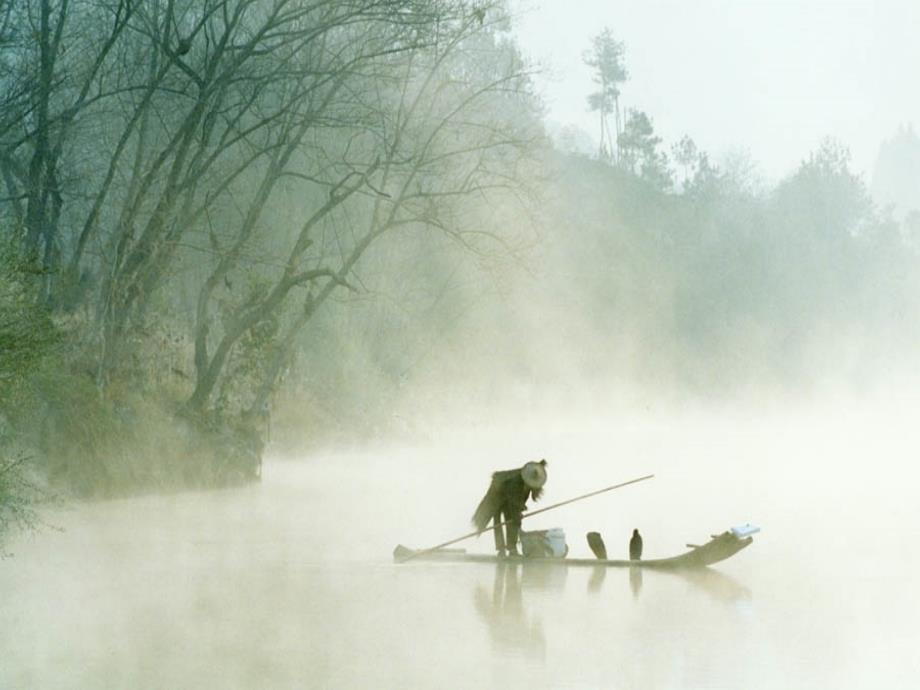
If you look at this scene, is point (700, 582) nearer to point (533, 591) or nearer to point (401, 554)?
point (533, 591)

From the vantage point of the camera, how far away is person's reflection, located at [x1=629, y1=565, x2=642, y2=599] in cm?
1416

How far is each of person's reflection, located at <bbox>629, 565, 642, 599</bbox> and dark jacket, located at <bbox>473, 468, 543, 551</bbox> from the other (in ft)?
3.66

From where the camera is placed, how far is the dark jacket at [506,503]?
15.6 metres

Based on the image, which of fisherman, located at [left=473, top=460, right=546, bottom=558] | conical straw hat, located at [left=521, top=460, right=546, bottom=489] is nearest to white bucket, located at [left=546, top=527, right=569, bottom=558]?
fisherman, located at [left=473, top=460, right=546, bottom=558]

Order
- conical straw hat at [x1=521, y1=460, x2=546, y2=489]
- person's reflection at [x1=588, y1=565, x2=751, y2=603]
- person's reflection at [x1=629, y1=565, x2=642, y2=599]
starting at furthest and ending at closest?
conical straw hat at [x1=521, y1=460, x2=546, y2=489], person's reflection at [x1=629, y1=565, x2=642, y2=599], person's reflection at [x1=588, y1=565, x2=751, y2=603]

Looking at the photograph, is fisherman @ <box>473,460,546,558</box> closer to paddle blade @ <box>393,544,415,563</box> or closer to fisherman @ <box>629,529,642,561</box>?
paddle blade @ <box>393,544,415,563</box>

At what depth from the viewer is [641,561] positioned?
1535 centimetres

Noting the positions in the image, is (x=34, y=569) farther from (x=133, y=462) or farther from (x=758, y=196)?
(x=758, y=196)

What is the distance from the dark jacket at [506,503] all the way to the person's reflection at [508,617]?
445 mm

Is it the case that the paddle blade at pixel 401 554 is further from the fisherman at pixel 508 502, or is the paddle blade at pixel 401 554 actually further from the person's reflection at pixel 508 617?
the person's reflection at pixel 508 617

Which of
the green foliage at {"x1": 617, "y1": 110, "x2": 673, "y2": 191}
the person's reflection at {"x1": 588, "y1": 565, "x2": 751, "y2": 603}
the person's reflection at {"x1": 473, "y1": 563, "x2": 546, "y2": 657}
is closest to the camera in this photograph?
the person's reflection at {"x1": 473, "y1": 563, "x2": 546, "y2": 657}

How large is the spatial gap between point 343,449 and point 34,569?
732 inches

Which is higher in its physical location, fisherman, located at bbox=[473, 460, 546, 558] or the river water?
fisherman, located at bbox=[473, 460, 546, 558]

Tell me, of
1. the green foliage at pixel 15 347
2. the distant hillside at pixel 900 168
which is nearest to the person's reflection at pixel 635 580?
the green foliage at pixel 15 347
